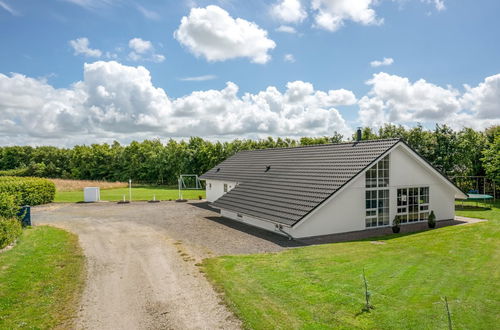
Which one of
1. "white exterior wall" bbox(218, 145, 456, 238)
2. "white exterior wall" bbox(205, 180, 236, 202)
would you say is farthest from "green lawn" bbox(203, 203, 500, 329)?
"white exterior wall" bbox(205, 180, 236, 202)

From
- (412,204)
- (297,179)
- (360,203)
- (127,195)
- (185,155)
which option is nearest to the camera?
(360,203)

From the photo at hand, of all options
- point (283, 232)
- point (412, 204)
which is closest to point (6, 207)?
point (283, 232)

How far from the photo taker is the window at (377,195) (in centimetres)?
1748

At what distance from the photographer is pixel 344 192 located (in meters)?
16.6

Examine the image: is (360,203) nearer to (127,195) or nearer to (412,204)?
(412,204)

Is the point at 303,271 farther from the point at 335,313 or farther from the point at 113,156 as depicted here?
the point at 113,156

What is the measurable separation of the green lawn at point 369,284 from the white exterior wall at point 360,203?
6.18 ft

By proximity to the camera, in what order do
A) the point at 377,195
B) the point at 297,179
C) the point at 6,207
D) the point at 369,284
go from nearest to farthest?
the point at 369,284 → the point at 6,207 → the point at 377,195 → the point at 297,179

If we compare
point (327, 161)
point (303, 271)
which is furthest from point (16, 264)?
point (327, 161)

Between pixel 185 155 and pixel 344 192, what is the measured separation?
3684cm

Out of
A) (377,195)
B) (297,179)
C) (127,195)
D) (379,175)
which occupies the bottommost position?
(127,195)

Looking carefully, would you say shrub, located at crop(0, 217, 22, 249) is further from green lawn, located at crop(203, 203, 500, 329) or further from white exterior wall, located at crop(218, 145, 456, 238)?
white exterior wall, located at crop(218, 145, 456, 238)

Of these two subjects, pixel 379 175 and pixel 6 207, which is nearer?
pixel 6 207

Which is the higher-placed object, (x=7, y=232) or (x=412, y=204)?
(x=412, y=204)
